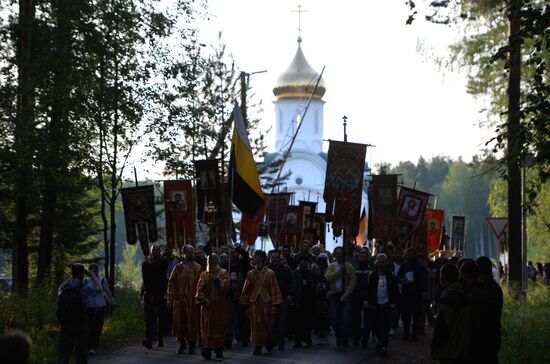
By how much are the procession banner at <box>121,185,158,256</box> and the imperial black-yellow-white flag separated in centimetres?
617

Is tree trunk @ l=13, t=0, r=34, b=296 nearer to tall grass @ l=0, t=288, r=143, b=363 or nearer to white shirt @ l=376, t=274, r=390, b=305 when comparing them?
tall grass @ l=0, t=288, r=143, b=363

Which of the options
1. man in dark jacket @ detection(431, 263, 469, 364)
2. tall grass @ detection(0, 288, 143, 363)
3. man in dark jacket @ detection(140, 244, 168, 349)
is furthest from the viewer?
man in dark jacket @ detection(140, 244, 168, 349)

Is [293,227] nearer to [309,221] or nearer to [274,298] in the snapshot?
[309,221]

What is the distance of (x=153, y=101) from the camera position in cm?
2417

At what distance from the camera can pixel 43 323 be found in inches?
765

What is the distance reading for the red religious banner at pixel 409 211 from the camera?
84.7 feet

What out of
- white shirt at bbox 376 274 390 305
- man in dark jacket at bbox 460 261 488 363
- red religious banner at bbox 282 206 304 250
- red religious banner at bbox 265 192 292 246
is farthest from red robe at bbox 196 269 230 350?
red religious banner at bbox 282 206 304 250

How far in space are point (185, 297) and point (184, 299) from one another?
4cm

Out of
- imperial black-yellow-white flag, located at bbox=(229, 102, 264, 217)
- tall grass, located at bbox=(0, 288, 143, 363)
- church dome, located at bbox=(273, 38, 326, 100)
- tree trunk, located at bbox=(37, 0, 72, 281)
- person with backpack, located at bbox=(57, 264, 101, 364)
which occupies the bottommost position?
tall grass, located at bbox=(0, 288, 143, 363)

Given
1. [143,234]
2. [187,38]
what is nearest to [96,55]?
[187,38]

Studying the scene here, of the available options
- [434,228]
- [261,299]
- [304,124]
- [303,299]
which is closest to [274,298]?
[261,299]

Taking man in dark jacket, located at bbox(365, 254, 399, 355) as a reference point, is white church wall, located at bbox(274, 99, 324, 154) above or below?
above

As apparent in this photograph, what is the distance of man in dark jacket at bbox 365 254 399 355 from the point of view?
57.8ft

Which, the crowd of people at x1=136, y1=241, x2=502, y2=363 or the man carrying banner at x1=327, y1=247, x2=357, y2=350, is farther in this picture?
the man carrying banner at x1=327, y1=247, x2=357, y2=350
